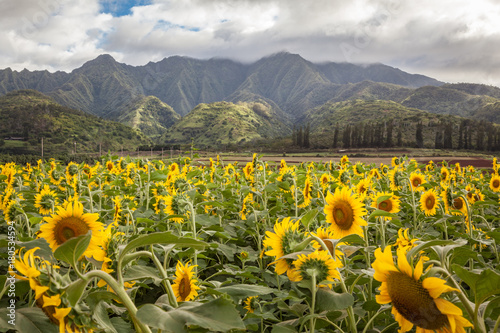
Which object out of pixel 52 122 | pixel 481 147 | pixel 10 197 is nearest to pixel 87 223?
pixel 10 197

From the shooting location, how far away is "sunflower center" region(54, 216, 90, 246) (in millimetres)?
2078

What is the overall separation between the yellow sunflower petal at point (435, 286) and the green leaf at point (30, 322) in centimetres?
166

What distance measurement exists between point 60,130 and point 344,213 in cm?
14745

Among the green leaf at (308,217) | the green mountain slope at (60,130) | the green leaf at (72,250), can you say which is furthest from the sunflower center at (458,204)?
the green mountain slope at (60,130)

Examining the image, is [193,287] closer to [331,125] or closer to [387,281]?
[387,281]

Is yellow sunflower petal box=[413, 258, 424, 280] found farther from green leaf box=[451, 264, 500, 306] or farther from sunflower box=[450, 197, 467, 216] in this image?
sunflower box=[450, 197, 467, 216]

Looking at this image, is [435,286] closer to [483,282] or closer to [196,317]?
[483,282]

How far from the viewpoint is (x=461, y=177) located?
9570 millimetres

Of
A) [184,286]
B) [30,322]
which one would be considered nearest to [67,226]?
[30,322]

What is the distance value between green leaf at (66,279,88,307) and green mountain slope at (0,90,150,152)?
12127 cm

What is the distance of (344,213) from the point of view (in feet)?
10.1

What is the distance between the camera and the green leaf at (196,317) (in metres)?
1.08

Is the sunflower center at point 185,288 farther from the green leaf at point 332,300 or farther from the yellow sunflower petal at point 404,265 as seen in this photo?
the yellow sunflower petal at point 404,265

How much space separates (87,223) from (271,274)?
2229 millimetres
